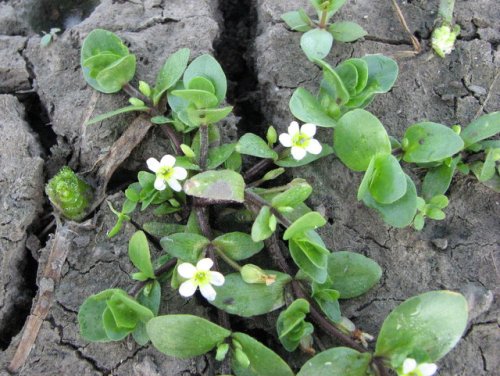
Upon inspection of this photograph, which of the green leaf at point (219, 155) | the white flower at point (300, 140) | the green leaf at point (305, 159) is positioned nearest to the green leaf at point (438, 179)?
the green leaf at point (305, 159)

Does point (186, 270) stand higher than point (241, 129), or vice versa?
point (186, 270)

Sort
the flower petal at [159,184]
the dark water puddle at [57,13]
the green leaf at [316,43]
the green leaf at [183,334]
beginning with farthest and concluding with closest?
the dark water puddle at [57,13], the green leaf at [316,43], the flower petal at [159,184], the green leaf at [183,334]

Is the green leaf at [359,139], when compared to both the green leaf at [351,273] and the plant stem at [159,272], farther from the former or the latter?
the plant stem at [159,272]

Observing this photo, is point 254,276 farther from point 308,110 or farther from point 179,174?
point 308,110

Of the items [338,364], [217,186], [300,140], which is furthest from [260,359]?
[300,140]

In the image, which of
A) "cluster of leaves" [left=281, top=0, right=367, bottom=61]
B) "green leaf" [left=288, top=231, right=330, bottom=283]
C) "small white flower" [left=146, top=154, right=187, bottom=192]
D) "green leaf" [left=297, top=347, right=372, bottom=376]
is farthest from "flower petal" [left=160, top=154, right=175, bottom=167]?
"green leaf" [left=297, top=347, right=372, bottom=376]

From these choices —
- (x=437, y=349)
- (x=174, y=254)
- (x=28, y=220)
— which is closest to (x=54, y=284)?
(x=28, y=220)
